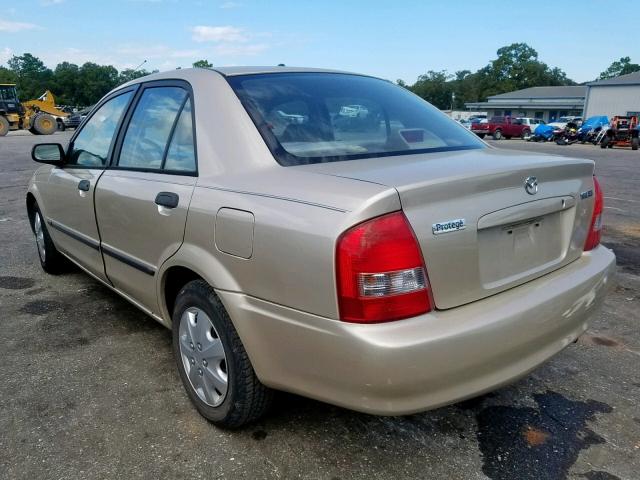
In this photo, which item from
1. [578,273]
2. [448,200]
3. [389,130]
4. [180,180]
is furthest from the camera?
[389,130]

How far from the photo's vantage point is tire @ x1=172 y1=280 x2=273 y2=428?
2.16 m

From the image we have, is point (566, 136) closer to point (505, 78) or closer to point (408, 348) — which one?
point (408, 348)

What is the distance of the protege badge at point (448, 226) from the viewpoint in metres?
1.78

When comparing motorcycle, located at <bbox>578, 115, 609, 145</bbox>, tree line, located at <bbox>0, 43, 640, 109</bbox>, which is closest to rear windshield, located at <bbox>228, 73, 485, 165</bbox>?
motorcycle, located at <bbox>578, 115, 609, 145</bbox>

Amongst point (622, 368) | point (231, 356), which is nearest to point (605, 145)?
point (622, 368)

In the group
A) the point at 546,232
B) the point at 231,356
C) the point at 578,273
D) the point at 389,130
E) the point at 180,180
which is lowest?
the point at 231,356

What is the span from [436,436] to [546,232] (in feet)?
3.40

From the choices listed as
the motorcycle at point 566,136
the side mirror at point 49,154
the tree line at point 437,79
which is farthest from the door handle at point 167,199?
the tree line at point 437,79

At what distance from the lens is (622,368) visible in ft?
9.92

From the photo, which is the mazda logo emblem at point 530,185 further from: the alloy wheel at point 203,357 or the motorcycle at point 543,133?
the motorcycle at point 543,133

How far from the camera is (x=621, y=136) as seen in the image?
27.6 m

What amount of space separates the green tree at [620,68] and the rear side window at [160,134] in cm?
12101

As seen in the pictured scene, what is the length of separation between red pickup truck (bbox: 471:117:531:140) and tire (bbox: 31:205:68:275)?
1388 inches

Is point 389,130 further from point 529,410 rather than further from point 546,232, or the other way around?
point 529,410
